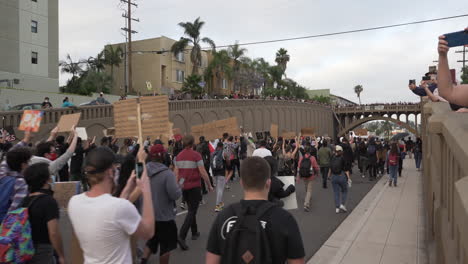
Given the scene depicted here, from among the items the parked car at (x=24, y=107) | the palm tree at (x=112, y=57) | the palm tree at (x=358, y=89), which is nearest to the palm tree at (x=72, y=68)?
the palm tree at (x=112, y=57)

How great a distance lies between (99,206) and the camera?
261 cm

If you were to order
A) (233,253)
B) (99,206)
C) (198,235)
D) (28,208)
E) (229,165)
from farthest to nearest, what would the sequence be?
(229,165) < (198,235) < (28,208) < (99,206) < (233,253)

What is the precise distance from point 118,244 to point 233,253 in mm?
907

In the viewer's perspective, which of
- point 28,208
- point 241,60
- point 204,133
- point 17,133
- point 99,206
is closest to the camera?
point 99,206

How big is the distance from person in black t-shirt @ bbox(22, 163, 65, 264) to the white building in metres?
31.9

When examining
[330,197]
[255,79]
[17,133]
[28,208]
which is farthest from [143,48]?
[28,208]

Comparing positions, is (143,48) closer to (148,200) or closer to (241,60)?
(241,60)

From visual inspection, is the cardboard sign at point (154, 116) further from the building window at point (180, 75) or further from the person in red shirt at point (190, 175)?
the building window at point (180, 75)

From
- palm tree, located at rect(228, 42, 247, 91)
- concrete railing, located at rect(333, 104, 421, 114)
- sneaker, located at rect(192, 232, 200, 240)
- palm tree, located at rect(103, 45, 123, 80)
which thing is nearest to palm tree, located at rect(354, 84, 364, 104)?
concrete railing, located at rect(333, 104, 421, 114)

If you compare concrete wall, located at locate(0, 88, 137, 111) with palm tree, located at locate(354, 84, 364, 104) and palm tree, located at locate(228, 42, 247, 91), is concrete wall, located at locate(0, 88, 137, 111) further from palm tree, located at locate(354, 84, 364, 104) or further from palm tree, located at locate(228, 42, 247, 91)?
palm tree, located at locate(354, 84, 364, 104)

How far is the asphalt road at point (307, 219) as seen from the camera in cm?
659

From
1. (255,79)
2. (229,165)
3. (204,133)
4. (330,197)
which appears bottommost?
(330,197)

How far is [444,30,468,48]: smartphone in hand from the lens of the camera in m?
2.61

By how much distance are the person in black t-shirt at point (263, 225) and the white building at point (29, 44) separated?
3359 cm
